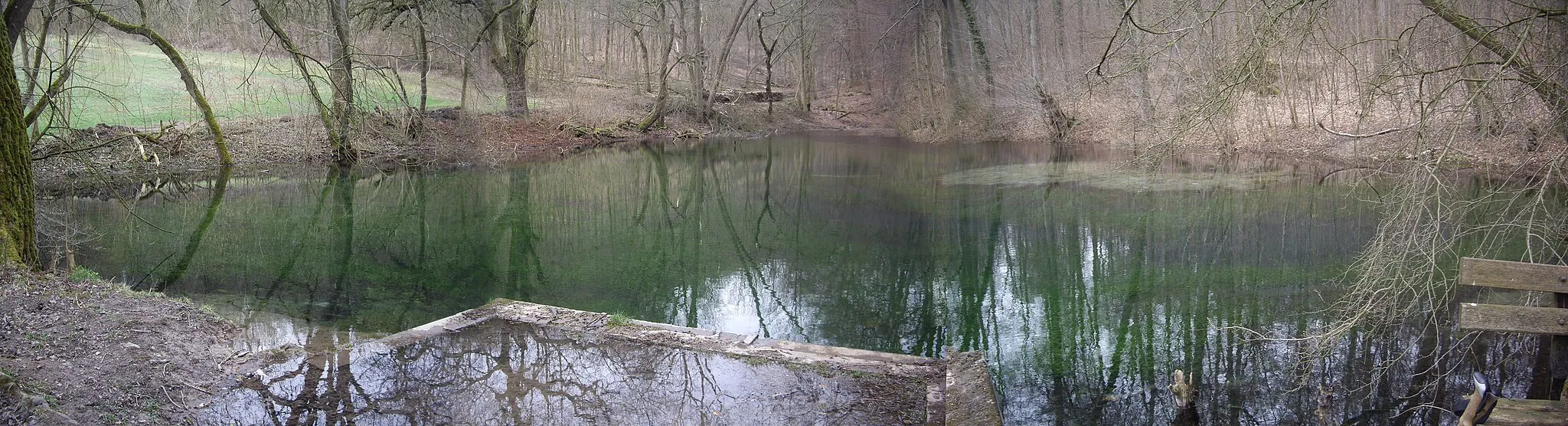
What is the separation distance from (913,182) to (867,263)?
8002 millimetres

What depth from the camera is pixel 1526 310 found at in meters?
5.32

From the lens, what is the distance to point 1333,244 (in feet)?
36.6

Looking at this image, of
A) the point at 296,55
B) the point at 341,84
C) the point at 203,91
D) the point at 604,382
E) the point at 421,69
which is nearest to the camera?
the point at 604,382

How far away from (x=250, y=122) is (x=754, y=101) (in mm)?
19095

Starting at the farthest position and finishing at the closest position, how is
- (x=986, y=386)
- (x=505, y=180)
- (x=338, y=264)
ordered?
(x=505, y=180) → (x=338, y=264) → (x=986, y=386)

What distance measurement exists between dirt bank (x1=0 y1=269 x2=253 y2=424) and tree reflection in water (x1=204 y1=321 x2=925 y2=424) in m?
0.30

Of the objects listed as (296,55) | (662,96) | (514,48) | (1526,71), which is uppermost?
(514,48)

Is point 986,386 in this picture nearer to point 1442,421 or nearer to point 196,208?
point 1442,421

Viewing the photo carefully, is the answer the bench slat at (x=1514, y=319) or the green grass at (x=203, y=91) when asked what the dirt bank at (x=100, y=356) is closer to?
the bench slat at (x=1514, y=319)

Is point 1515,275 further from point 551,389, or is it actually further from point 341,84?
point 341,84

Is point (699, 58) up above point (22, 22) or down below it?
above

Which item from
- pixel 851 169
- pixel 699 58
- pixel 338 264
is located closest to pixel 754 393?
pixel 338 264

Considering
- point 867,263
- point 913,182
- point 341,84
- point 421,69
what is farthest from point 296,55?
point 913,182

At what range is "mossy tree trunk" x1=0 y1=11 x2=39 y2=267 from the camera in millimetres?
6910
